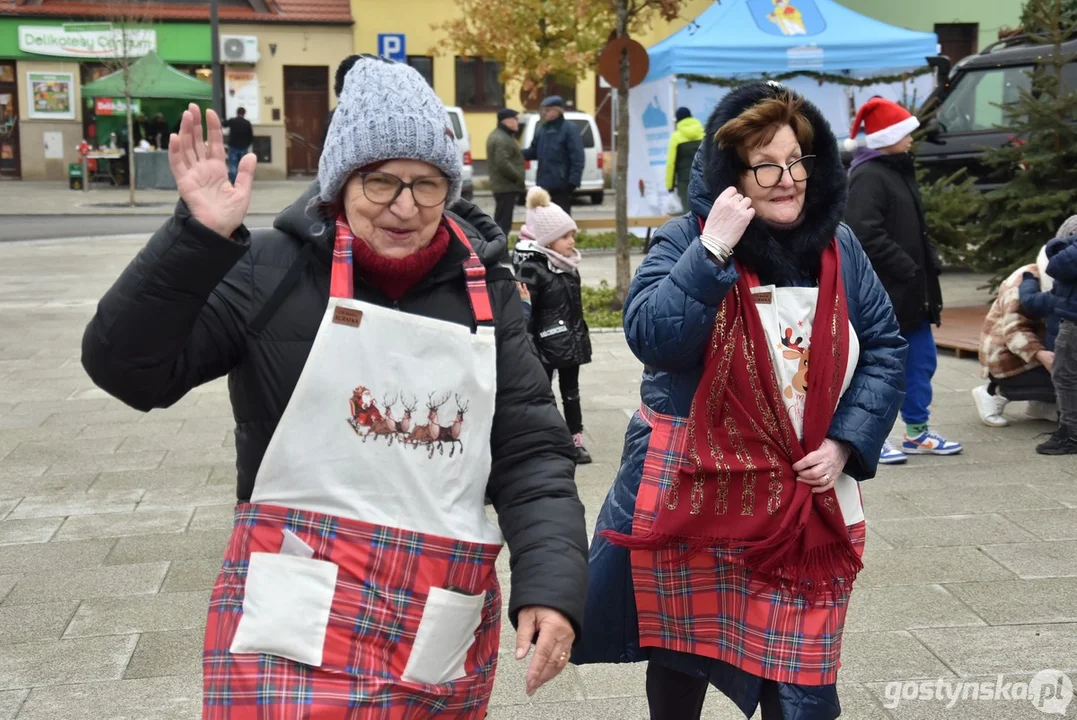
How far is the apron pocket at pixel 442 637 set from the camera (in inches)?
91.3

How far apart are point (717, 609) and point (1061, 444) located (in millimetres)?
4485

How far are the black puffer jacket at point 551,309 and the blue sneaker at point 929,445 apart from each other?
1829mm

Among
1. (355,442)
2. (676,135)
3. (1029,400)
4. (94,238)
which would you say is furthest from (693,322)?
(94,238)

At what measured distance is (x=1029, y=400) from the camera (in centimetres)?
754

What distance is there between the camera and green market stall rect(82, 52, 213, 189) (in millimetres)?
28344

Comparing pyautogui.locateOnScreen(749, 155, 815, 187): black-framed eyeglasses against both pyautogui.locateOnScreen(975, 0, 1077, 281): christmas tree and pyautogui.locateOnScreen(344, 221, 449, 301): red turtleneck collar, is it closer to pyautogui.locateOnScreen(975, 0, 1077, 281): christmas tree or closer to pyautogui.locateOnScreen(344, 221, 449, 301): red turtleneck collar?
pyautogui.locateOnScreen(344, 221, 449, 301): red turtleneck collar

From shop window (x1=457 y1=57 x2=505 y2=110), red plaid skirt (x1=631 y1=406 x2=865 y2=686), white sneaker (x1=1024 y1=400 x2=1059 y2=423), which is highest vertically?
shop window (x1=457 y1=57 x2=505 y2=110)

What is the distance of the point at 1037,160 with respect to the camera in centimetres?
1045

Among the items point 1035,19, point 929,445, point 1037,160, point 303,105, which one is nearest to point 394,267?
point 929,445

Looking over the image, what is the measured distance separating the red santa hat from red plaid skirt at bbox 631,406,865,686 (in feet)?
11.4

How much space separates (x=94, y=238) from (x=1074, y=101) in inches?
542

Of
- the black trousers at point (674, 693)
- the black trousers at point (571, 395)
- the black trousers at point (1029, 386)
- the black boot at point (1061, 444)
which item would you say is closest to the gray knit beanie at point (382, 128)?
the black trousers at point (674, 693)

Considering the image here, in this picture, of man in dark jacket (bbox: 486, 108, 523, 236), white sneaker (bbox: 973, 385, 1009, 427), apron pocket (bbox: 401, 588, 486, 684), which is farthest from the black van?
apron pocket (bbox: 401, 588, 486, 684)

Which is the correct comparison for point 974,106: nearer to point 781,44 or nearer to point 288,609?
point 781,44
